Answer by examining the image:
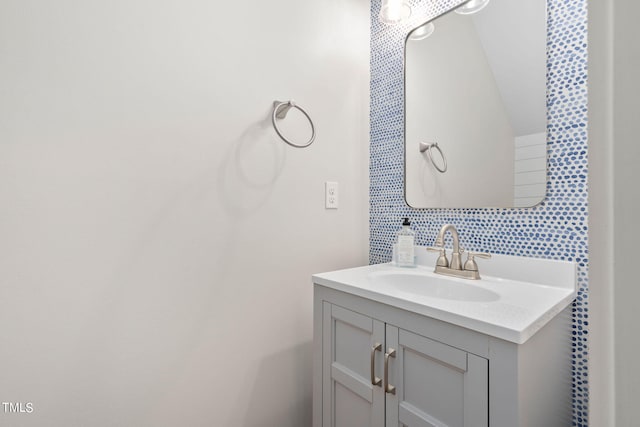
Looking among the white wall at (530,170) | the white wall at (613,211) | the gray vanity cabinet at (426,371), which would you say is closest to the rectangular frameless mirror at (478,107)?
the white wall at (530,170)

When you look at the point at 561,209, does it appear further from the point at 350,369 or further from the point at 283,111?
the point at 283,111

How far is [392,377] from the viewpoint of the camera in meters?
0.87

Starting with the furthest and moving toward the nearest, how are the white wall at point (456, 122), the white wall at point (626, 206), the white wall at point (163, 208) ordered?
the white wall at point (456, 122) → the white wall at point (163, 208) → the white wall at point (626, 206)

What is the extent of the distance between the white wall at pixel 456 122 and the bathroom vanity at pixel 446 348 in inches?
11.6

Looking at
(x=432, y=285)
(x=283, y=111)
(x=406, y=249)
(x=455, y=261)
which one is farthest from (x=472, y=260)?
(x=283, y=111)

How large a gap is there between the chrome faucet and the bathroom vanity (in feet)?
0.12

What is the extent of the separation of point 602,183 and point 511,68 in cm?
118

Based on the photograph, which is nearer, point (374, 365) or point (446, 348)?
point (446, 348)

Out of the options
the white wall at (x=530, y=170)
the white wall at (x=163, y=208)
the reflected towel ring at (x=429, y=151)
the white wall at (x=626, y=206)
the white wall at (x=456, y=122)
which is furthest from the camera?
the reflected towel ring at (x=429, y=151)

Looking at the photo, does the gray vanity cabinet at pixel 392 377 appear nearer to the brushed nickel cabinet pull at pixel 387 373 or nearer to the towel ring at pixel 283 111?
the brushed nickel cabinet pull at pixel 387 373

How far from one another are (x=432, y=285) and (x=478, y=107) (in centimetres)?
71

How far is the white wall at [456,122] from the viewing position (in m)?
1.12

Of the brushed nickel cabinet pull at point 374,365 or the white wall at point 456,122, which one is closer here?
the brushed nickel cabinet pull at point 374,365

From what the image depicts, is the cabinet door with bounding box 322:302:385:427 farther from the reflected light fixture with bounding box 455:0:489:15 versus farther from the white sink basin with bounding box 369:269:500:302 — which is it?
the reflected light fixture with bounding box 455:0:489:15
